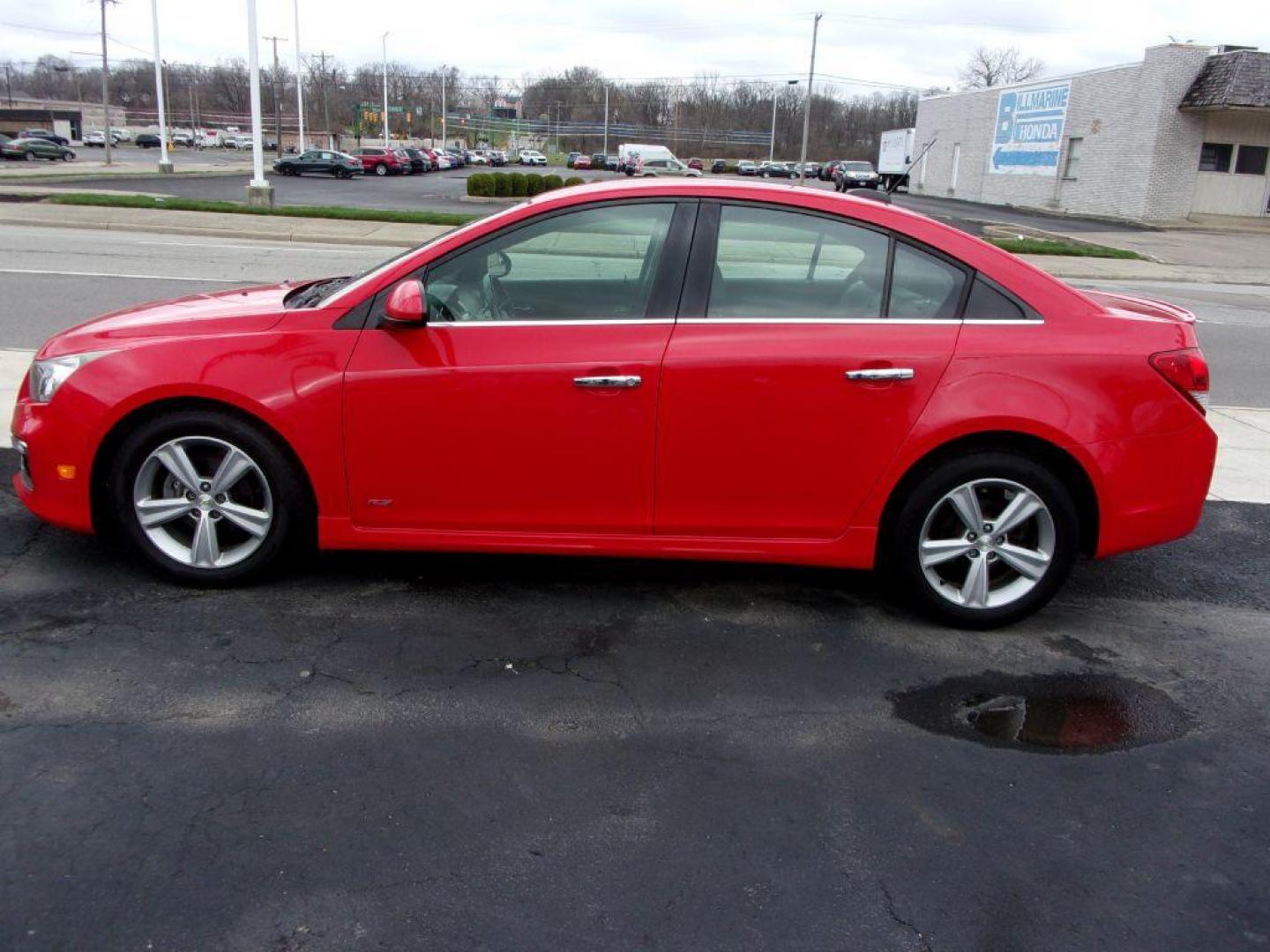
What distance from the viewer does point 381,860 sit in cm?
277

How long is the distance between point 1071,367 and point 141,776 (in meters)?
3.52

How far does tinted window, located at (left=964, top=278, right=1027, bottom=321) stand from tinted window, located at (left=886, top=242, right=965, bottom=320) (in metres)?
0.06

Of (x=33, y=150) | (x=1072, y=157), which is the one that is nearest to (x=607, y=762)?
(x=1072, y=157)

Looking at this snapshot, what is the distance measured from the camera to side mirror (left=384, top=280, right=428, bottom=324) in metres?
4.00

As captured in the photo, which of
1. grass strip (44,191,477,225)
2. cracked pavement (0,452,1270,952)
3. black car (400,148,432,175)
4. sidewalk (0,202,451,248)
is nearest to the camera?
cracked pavement (0,452,1270,952)

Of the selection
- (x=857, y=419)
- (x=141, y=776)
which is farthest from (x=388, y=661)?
(x=857, y=419)

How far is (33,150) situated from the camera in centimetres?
5919

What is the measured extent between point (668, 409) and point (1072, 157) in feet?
143

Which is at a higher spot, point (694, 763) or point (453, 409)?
point (453, 409)

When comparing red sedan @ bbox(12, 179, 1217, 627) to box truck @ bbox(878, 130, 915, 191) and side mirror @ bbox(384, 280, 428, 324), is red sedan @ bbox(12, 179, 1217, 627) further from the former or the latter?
box truck @ bbox(878, 130, 915, 191)

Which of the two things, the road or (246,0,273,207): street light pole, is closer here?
the road

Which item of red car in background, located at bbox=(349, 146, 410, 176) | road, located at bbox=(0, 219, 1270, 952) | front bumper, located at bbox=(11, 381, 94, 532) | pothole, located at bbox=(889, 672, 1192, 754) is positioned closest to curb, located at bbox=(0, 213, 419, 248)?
road, located at bbox=(0, 219, 1270, 952)

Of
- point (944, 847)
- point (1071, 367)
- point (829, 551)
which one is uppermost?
point (1071, 367)

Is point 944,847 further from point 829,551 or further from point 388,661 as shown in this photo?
point 388,661
